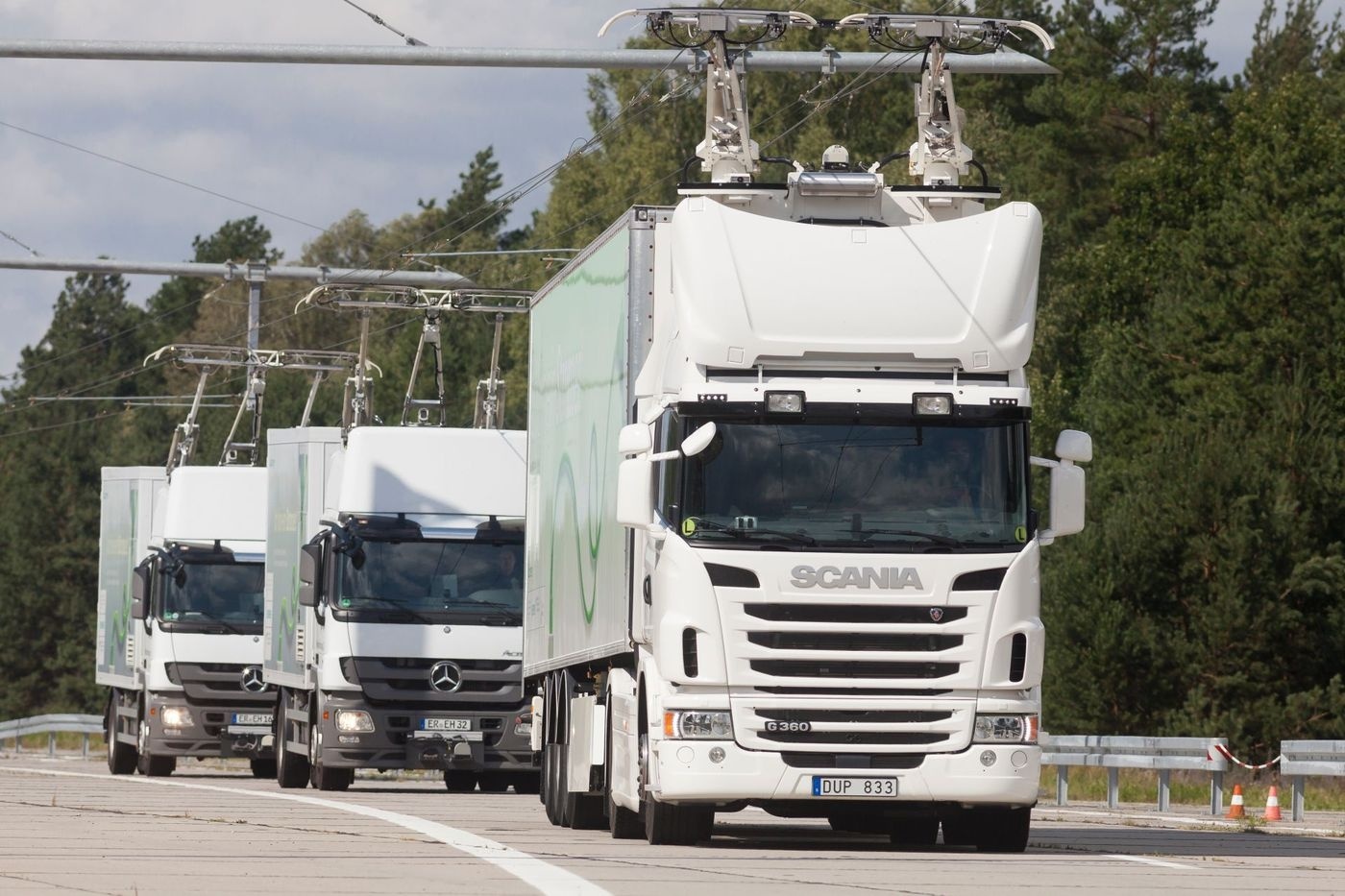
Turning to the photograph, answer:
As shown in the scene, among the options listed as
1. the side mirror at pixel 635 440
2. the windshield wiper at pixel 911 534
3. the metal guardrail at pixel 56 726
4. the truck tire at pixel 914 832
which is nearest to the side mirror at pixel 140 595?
the metal guardrail at pixel 56 726

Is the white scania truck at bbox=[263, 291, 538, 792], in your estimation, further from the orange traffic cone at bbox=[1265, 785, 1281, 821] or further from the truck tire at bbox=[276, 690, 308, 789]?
the orange traffic cone at bbox=[1265, 785, 1281, 821]

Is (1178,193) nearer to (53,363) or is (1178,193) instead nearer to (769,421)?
(769,421)

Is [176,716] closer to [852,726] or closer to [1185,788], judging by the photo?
[1185,788]

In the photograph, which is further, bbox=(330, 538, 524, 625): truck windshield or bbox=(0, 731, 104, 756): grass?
bbox=(0, 731, 104, 756): grass

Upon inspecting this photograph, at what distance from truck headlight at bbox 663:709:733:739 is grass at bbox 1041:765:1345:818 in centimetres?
1194

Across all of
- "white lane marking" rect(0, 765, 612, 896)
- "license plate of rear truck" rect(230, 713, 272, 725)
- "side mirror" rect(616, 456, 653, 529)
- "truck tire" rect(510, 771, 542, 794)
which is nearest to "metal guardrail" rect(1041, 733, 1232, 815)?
→ "truck tire" rect(510, 771, 542, 794)

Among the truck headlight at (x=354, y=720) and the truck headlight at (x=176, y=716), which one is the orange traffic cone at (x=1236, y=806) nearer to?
the truck headlight at (x=354, y=720)

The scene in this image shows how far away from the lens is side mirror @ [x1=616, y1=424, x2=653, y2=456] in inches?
632

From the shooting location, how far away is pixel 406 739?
2816cm

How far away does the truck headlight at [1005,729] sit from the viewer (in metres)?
15.9

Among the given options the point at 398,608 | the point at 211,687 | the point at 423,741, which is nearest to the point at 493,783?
the point at 211,687

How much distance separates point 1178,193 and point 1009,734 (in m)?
45.3

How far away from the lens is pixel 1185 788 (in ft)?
99.5

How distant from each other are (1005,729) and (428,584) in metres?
12.9
